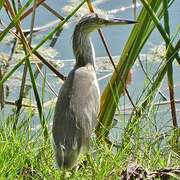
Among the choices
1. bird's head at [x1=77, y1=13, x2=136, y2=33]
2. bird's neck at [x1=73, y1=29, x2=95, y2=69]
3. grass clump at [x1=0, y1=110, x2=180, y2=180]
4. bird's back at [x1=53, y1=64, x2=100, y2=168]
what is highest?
bird's head at [x1=77, y1=13, x2=136, y2=33]

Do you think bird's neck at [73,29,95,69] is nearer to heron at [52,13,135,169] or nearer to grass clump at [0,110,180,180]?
heron at [52,13,135,169]

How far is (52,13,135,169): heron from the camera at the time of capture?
247 centimetres

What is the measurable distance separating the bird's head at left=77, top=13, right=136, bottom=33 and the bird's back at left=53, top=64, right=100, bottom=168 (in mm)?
199

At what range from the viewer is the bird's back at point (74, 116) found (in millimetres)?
2471

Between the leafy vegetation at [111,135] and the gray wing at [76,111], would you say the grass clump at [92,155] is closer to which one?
the leafy vegetation at [111,135]

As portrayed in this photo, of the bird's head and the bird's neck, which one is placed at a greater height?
the bird's head

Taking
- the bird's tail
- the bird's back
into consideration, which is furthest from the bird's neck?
the bird's tail

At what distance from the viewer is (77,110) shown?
2.56 metres

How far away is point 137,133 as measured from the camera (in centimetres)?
269

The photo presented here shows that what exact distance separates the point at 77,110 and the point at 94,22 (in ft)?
1.34

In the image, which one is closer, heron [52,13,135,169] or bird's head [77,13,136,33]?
heron [52,13,135,169]

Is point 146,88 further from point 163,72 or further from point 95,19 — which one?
point 95,19

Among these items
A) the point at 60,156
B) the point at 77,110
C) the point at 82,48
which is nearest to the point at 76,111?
the point at 77,110

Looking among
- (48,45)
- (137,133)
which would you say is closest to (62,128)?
(137,133)
